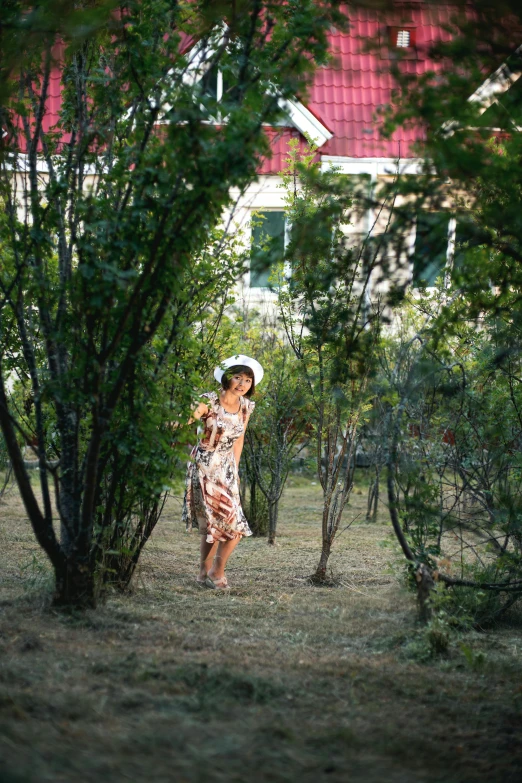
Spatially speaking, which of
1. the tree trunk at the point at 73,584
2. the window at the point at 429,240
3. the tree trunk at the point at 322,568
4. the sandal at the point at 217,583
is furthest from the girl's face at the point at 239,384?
the window at the point at 429,240

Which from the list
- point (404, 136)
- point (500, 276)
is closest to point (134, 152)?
point (500, 276)

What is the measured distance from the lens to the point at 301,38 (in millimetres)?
4523

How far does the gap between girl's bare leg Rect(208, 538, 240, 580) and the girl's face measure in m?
1.19

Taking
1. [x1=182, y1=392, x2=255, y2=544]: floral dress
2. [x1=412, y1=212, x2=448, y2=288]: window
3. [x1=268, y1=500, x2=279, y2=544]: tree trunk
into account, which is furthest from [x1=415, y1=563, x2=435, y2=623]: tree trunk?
[x1=268, y1=500, x2=279, y2=544]: tree trunk

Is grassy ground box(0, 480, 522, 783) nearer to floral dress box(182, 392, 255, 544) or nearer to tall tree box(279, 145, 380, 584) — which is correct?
floral dress box(182, 392, 255, 544)

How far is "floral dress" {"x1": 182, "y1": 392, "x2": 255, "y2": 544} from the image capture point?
711cm

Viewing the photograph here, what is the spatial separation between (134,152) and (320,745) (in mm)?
3011

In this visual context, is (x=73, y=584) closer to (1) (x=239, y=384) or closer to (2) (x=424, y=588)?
(2) (x=424, y=588)

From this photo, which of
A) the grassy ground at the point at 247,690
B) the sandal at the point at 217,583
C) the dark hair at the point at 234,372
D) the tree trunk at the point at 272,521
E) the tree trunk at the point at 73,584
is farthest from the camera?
the tree trunk at the point at 272,521

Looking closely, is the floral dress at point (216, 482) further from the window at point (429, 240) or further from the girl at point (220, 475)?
the window at point (429, 240)

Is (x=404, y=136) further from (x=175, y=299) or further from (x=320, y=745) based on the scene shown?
(x=320, y=745)

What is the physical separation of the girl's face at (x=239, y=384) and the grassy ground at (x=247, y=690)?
5.17 ft

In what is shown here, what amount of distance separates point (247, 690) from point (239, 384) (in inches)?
139

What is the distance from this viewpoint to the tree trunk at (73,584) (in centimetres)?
531
